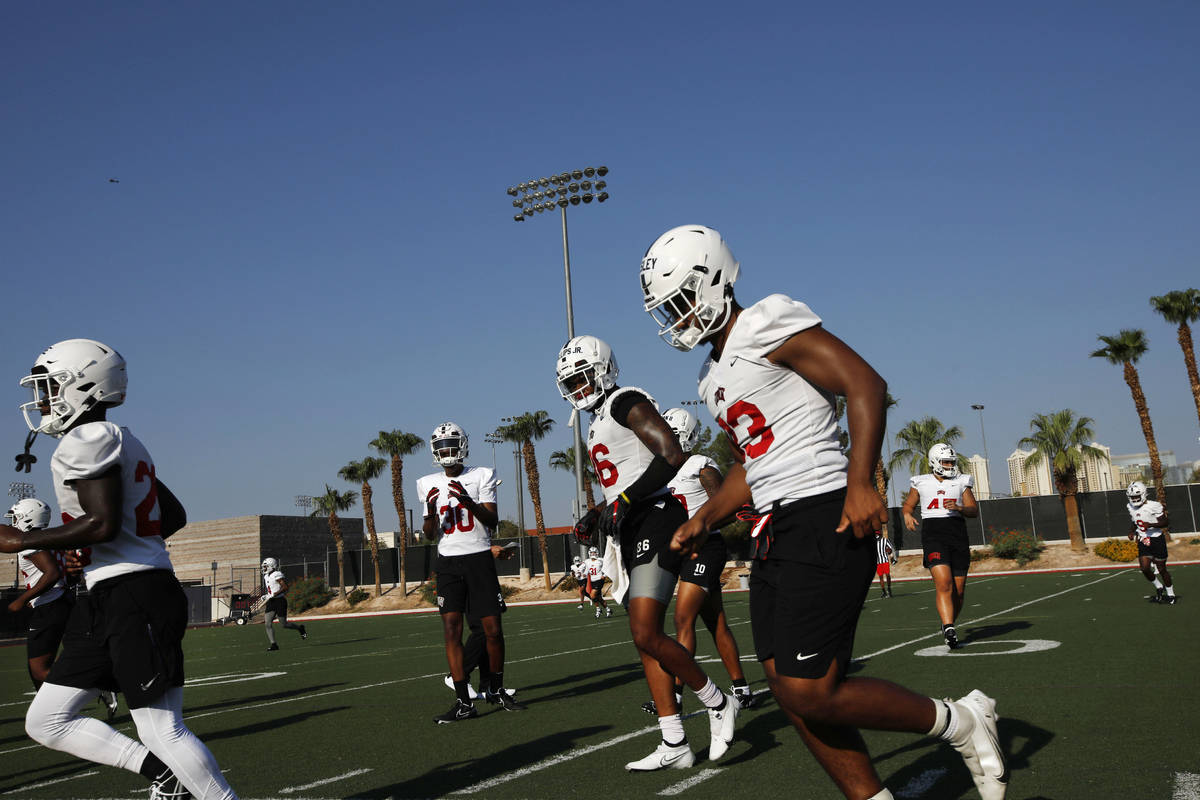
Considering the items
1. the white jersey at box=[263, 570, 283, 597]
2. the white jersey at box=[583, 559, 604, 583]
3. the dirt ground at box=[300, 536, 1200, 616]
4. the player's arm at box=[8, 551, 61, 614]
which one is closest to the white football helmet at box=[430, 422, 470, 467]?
the player's arm at box=[8, 551, 61, 614]

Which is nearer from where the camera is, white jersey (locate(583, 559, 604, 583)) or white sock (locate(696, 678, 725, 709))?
white sock (locate(696, 678, 725, 709))

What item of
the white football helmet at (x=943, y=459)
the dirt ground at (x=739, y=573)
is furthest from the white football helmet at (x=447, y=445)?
the dirt ground at (x=739, y=573)

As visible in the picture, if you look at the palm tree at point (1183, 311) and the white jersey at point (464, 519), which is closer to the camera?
the white jersey at point (464, 519)

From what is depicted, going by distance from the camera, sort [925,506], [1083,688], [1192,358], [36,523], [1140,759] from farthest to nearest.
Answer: [1192,358] < [925,506] < [36,523] < [1083,688] < [1140,759]

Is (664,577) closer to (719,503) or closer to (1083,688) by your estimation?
(719,503)

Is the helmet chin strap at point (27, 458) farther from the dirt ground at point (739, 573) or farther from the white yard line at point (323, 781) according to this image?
the dirt ground at point (739, 573)

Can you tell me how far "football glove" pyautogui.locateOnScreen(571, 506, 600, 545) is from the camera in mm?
5801

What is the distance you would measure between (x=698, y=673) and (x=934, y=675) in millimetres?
3467

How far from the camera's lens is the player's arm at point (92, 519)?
141 inches

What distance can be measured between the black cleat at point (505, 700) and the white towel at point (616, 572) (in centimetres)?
262

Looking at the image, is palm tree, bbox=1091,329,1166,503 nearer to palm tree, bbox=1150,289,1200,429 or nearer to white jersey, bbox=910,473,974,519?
palm tree, bbox=1150,289,1200,429

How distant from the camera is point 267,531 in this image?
242 feet

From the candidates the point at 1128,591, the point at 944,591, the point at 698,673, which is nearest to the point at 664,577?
the point at 698,673

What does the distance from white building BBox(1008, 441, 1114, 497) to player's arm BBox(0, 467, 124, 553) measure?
146 ft
